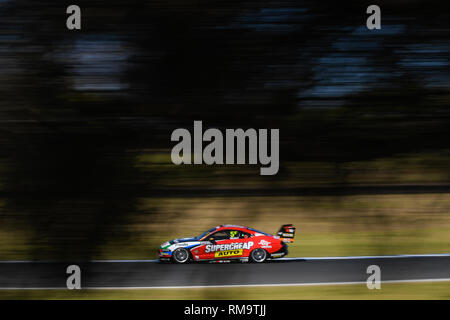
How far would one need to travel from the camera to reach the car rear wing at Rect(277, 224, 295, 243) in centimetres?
134

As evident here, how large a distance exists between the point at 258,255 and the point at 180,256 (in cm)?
42

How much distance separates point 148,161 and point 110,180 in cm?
15

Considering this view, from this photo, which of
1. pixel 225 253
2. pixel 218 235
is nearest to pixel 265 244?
pixel 218 235

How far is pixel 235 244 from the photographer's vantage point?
207cm

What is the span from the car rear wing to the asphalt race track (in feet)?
0.70

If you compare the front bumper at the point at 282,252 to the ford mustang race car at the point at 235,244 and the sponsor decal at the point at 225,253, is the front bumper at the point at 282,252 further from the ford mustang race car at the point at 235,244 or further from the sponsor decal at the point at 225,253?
the sponsor decal at the point at 225,253

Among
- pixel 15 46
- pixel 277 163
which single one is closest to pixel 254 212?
pixel 277 163

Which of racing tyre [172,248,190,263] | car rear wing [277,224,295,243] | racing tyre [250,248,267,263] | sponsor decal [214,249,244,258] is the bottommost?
sponsor decal [214,249,244,258]

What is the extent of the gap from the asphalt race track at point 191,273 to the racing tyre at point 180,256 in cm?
3

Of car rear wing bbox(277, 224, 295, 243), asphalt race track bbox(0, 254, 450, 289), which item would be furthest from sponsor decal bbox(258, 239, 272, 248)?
car rear wing bbox(277, 224, 295, 243)

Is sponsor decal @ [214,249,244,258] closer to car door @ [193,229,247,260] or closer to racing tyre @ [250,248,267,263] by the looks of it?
car door @ [193,229,247,260]

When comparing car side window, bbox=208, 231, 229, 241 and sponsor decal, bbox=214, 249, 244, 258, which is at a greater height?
car side window, bbox=208, 231, 229, 241

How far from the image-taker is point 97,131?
4.23ft

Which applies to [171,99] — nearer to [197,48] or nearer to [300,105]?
[197,48]
